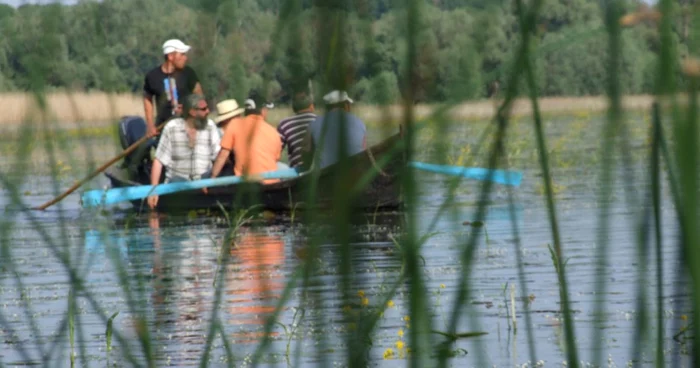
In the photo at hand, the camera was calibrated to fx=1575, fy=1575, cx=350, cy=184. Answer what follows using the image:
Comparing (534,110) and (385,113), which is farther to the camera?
(534,110)

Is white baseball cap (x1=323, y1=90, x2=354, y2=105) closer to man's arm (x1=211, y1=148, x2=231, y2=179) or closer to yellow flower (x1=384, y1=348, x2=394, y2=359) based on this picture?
yellow flower (x1=384, y1=348, x2=394, y2=359)

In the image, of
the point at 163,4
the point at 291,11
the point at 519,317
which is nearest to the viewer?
the point at 163,4

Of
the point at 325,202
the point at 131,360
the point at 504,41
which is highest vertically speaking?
the point at 504,41

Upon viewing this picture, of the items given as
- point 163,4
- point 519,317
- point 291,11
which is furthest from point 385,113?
point 519,317

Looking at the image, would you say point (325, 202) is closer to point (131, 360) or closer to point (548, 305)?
point (131, 360)

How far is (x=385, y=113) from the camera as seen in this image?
5.28ft

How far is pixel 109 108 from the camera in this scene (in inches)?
77.6

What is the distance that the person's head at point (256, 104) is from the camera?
5.42 feet

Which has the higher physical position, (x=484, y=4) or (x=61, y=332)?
(x=484, y=4)

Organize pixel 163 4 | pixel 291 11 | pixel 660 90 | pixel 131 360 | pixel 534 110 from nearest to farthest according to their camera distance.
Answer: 1. pixel 163 4
2. pixel 291 11
3. pixel 660 90
4. pixel 534 110
5. pixel 131 360

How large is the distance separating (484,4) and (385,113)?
0.17m

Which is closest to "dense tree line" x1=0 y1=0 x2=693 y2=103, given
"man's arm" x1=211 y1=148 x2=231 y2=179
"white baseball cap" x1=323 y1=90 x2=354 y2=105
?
"white baseball cap" x1=323 y1=90 x2=354 y2=105

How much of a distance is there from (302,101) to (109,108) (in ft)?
1.17

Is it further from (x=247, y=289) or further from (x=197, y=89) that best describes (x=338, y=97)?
(x=247, y=289)
